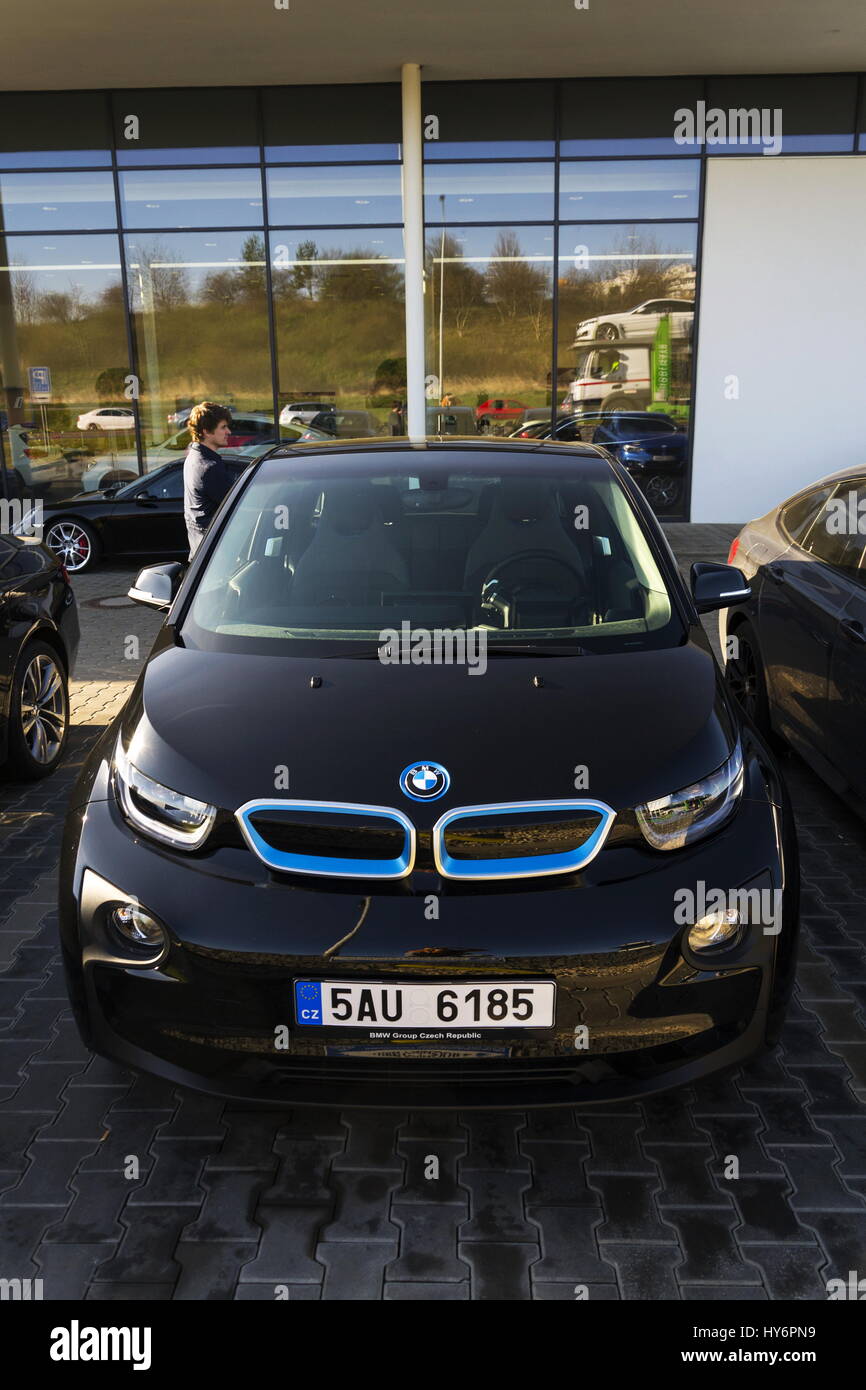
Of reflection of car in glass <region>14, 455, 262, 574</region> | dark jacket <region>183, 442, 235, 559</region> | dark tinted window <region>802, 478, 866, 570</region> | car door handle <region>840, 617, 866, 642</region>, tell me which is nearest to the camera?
car door handle <region>840, 617, 866, 642</region>

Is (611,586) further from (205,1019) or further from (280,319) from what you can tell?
(280,319)

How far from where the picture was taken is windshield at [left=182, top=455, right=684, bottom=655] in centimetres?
323

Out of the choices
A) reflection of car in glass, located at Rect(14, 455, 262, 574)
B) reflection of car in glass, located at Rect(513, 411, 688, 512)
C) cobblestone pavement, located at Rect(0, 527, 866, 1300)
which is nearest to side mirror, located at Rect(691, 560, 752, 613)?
cobblestone pavement, located at Rect(0, 527, 866, 1300)

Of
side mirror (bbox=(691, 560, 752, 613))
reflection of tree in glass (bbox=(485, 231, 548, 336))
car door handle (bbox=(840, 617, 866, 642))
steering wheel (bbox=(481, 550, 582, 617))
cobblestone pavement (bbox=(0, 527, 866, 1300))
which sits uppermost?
reflection of tree in glass (bbox=(485, 231, 548, 336))

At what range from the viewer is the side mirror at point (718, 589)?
365 centimetres

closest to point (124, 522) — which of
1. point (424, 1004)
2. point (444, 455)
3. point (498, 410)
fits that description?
point (498, 410)

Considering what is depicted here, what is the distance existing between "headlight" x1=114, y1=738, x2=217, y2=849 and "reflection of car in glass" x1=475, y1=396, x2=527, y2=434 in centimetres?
1267

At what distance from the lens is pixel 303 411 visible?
14.6 metres

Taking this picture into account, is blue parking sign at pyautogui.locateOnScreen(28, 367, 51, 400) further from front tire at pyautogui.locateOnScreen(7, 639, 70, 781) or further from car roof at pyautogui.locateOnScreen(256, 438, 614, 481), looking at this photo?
car roof at pyautogui.locateOnScreen(256, 438, 614, 481)

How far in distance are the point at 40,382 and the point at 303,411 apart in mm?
3629

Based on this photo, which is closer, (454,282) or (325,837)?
(325,837)

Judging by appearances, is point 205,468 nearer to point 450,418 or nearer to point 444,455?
point 444,455

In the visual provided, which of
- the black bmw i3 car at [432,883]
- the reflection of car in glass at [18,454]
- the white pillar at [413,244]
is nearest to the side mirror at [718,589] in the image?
the black bmw i3 car at [432,883]

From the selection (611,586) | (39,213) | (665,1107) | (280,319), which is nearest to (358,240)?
(280,319)
